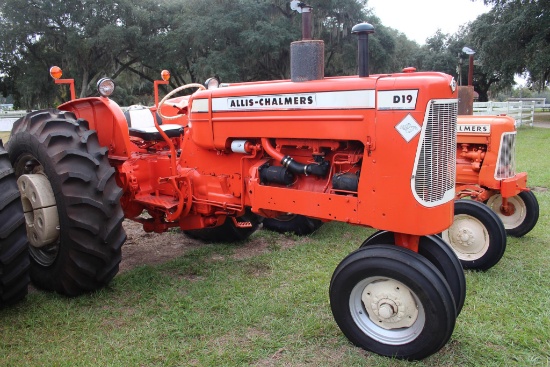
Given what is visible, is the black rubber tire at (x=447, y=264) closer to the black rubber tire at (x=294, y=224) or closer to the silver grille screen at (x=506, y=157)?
the black rubber tire at (x=294, y=224)

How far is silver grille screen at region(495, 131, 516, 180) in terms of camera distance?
533 cm

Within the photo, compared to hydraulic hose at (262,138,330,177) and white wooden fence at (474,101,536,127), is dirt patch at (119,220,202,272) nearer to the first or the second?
hydraulic hose at (262,138,330,177)

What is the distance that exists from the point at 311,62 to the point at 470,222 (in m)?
2.45

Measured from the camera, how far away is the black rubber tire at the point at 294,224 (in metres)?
→ 5.64

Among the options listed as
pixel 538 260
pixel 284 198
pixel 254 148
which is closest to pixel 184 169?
pixel 254 148

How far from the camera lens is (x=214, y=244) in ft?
17.9

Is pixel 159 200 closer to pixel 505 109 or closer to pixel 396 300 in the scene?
pixel 396 300

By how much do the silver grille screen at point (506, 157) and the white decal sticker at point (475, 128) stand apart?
0.19 meters

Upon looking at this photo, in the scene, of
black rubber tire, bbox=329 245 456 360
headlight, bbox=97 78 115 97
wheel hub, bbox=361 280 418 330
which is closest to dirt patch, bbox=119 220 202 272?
headlight, bbox=97 78 115 97

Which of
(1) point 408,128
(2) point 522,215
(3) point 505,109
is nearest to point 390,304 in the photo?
(1) point 408,128

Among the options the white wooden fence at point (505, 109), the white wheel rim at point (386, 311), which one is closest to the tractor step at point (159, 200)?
the white wheel rim at point (386, 311)

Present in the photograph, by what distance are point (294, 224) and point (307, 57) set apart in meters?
2.82

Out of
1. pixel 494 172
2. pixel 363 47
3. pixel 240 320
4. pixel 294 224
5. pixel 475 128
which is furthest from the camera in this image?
pixel 294 224

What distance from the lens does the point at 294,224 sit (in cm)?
572
